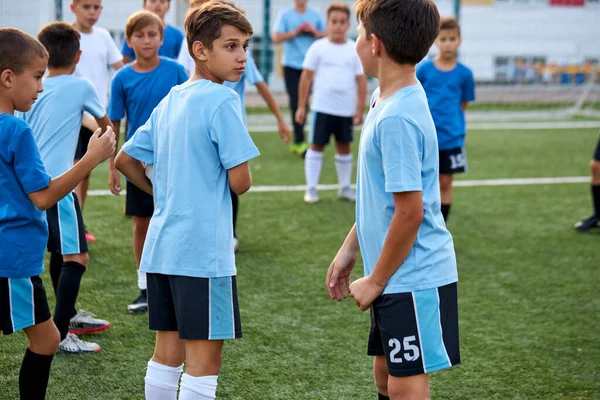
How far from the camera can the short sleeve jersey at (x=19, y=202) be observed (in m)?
2.77

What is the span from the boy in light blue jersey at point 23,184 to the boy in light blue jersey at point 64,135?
774 mm

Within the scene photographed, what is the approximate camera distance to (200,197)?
2.65 m

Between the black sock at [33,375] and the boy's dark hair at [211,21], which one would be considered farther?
the black sock at [33,375]

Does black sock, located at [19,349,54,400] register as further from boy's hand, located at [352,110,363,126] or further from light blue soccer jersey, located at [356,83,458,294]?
boy's hand, located at [352,110,363,126]

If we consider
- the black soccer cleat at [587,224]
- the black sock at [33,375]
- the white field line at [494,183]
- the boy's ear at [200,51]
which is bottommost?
the white field line at [494,183]

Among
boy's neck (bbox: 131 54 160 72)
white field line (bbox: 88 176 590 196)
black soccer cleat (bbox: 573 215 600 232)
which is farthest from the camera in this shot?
white field line (bbox: 88 176 590 196)

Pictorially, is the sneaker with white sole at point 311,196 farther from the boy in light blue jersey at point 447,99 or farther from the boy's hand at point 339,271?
the boy's hand at point 339,271

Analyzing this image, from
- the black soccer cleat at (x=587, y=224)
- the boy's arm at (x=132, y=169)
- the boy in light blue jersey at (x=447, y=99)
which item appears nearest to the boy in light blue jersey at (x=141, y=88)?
the boy's arm at (x=132, y=169)

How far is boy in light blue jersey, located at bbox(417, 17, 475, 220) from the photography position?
19.2 feet

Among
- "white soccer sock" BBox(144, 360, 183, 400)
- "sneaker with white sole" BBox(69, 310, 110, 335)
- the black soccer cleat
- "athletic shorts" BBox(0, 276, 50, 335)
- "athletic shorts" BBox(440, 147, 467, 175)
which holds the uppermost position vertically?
"athletic shorts" BBox(0, 276, 50, 335)

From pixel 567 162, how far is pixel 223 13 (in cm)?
765

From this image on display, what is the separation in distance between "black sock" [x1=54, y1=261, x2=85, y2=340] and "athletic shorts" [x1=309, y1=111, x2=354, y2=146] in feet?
13.3

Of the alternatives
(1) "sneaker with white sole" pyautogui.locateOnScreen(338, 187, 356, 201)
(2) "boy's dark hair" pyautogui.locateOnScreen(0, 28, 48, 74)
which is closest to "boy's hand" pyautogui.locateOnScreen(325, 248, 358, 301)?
(2) "boy's dark hair" pyautogui.locateOnScreen(0, 28, 48, 74)

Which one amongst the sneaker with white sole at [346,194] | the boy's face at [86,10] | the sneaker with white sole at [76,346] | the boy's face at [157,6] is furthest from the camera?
the sneaker with white sole at [346,194]
